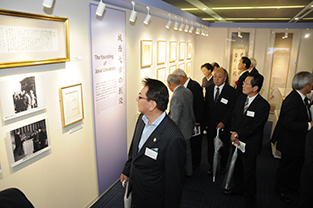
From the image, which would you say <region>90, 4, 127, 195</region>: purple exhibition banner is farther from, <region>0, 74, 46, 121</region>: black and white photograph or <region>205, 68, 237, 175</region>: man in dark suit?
<region>205, 68, 237, 175</region>: man in dark suit

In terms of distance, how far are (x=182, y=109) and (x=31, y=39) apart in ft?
7.03

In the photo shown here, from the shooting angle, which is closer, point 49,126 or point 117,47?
point 49,126

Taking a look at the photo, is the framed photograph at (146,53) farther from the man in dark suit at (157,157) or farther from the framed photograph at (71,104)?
the man in dark suit at (157,157)

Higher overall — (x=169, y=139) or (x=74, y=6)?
(x=74, y=6)

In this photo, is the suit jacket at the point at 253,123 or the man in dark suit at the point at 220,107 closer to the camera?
the suit jacket at the point at 253,123

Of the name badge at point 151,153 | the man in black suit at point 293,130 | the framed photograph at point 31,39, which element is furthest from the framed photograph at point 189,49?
the name badge at point 151,153

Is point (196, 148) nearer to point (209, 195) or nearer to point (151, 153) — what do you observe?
point (209, 195)

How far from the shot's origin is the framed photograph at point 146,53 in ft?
14.1

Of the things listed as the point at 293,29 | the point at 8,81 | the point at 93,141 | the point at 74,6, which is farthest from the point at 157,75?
the point at 293,29

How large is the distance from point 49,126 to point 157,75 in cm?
307

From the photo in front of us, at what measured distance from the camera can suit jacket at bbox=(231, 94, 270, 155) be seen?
291cm

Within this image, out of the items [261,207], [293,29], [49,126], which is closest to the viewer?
[49,126]

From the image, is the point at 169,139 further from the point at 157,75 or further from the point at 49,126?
the point at 157,75

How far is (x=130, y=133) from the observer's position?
4.21m
